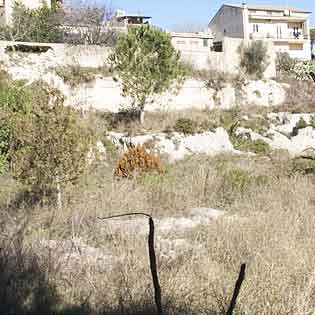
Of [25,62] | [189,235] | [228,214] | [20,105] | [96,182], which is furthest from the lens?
[25,62]

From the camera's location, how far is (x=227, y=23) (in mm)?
52156

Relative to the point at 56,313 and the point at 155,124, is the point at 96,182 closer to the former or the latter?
the point at 56,313

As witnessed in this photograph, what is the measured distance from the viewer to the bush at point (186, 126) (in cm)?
2027

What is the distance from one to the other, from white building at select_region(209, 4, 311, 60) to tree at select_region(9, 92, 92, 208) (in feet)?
138

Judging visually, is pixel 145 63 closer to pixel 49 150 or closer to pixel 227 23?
pixel 49 150

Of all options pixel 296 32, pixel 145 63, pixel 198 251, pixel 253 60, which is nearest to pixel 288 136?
pixel 145 63

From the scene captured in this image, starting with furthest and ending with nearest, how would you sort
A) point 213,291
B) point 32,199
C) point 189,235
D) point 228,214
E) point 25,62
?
1. point 25,62
2. point 32,199
3. point 228,214
4. point 189,235
5. point 213,291

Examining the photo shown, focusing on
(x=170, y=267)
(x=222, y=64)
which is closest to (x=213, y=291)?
(x=170, y=267)

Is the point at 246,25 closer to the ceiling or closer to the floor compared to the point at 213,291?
closer to the ceiling

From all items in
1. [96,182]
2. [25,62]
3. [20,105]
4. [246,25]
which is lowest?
[96,182]

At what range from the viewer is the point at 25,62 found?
22797 millimetres

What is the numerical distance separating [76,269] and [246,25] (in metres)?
49.3

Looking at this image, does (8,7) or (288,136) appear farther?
(8,7)

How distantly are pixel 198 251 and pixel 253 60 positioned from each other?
1046 inches
